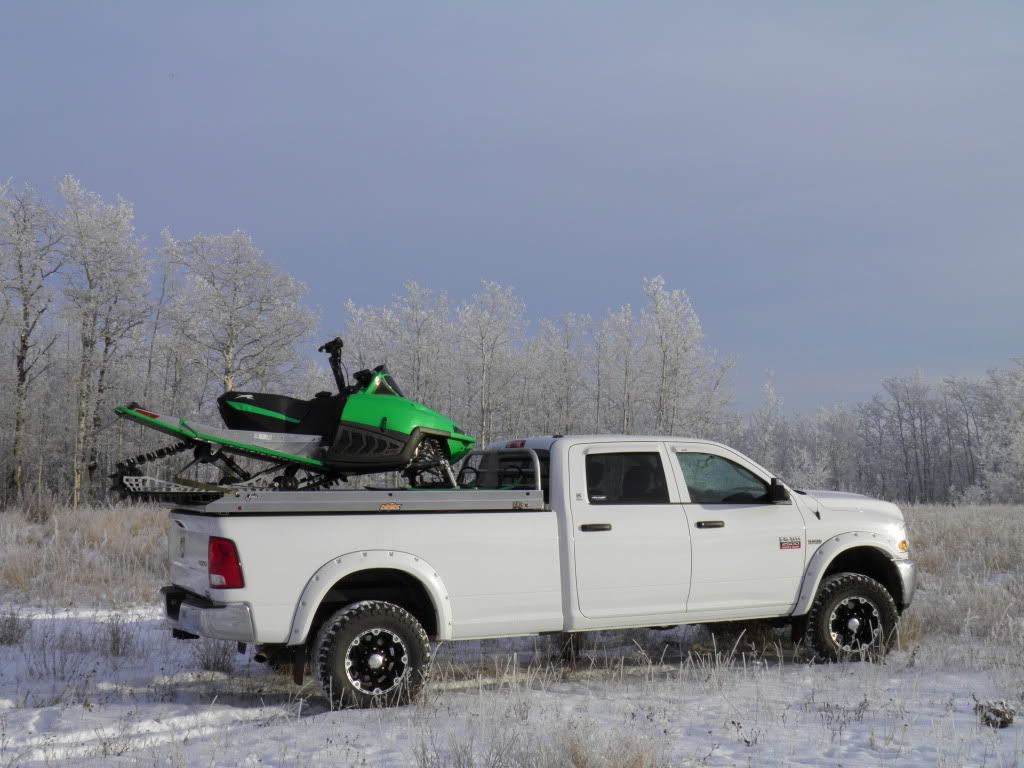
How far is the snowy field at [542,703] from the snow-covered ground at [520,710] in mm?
20

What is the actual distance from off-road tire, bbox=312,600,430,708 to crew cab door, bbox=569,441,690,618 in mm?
1348

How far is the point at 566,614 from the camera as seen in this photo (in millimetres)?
6637

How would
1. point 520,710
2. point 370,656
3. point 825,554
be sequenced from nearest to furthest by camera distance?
point 520,710
point 370,656
point 825,554

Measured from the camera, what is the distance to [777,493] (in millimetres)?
7430

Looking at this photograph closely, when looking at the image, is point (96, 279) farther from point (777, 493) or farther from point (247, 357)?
point (777, 493)

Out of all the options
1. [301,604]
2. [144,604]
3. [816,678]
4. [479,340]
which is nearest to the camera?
[301,604]

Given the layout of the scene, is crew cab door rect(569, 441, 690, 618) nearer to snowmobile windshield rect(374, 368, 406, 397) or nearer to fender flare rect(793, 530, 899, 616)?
fender flare rect(793, 530, 899, 616)

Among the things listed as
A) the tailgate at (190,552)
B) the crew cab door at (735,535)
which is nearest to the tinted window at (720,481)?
the crew cab door at (735,535)

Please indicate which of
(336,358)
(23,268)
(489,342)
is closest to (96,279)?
(23,268)

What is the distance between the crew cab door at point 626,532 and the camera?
6730mm

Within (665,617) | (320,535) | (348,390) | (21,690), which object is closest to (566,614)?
(665,617)

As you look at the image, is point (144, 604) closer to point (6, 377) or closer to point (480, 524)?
point (480, 524)

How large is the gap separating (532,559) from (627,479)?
3.82 feet

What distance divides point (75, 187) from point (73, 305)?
181 inches
